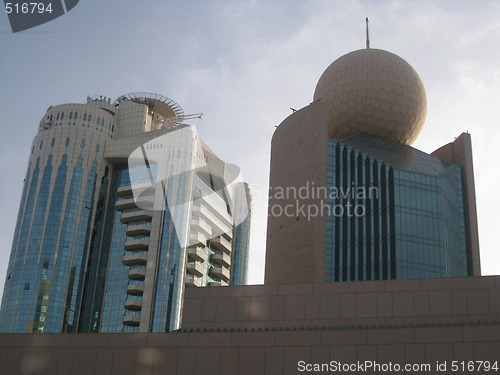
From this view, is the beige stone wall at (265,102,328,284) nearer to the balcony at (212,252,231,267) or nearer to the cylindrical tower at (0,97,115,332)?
the cylindrical tower at (0,97,115,332)

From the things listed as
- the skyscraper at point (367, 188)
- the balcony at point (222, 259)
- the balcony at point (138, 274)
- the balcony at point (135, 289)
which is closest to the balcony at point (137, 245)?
the balcony at point (138, 274)

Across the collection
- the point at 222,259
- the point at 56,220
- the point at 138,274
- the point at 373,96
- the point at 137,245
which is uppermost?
the point at 373,96

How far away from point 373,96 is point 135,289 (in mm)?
53203

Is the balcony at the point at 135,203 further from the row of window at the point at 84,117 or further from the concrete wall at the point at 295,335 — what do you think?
the concrete wall at the point at 295,335

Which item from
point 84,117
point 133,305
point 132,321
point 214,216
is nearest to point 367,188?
point 132,321

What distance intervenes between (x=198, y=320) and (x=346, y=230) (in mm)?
24335

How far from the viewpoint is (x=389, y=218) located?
57562 mm

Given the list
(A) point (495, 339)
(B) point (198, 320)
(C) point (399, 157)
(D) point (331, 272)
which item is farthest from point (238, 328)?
(C) point (399, 157)

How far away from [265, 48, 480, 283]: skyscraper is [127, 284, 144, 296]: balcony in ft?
146

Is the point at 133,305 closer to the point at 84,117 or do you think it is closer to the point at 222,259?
the point at 222,259

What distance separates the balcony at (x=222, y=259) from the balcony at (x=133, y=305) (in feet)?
65.6

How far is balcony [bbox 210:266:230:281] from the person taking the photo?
380 ft

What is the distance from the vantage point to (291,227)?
2285 inches

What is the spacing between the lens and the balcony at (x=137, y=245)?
343 ft
